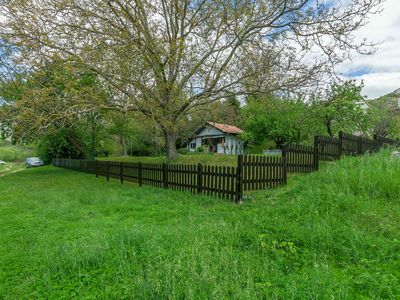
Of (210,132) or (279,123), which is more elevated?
(279,123)

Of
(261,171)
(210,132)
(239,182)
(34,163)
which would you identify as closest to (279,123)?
(210,132)

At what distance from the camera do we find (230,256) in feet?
9.96

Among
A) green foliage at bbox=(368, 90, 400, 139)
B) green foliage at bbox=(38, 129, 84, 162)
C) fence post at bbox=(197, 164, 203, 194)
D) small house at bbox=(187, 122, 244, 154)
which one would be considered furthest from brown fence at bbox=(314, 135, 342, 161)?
green foliage at bbox=(38, 129, 84, 162)

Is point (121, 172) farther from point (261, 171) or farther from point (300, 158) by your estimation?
point (300, 158)

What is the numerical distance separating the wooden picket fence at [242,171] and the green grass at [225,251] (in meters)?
1.50

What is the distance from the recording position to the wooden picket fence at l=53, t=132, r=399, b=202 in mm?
7109

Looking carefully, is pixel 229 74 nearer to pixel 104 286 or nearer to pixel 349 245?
pixel 349 245

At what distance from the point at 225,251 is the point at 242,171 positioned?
3.93 meters

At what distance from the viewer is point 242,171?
6957 mm

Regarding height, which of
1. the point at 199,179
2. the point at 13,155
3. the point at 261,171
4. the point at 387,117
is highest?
the point at 387,117

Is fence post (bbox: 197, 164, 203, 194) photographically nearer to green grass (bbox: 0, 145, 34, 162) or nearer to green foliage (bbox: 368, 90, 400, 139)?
green foliage (bbox: 368, 90, 400, 139)

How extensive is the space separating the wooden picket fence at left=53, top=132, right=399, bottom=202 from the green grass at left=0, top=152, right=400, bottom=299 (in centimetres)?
150

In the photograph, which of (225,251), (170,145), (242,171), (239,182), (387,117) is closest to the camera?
(225,251)

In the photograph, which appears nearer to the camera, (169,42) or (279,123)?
(169,42)
